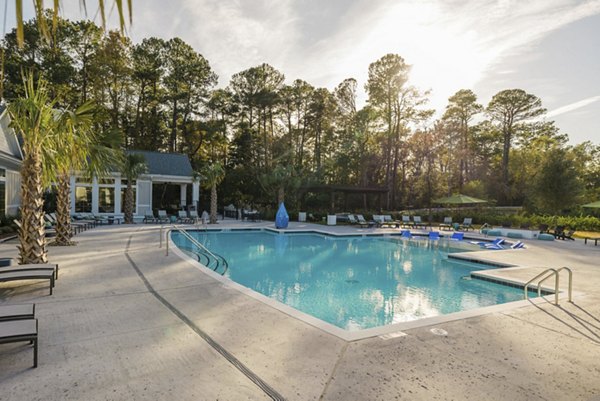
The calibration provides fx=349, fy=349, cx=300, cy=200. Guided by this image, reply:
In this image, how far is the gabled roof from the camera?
2414 cm

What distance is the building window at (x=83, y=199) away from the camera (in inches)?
821

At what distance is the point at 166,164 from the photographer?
24.9 metres

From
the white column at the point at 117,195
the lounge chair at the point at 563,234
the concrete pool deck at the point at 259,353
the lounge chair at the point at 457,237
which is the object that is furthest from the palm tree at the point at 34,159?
the lounge chair at the point at 563,234

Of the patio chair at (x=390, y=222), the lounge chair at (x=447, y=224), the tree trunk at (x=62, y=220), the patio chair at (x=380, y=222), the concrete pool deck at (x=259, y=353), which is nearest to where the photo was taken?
the concrete pool deck at (x=259, y=353)

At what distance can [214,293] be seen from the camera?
6242 millimetres

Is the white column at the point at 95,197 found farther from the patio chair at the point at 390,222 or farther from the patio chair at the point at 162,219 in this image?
the patio chair at the point at 390,222

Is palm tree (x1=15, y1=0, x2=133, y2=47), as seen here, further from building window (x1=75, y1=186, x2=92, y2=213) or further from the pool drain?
building window (x1=75, y1=186, x2=92, y2=213)

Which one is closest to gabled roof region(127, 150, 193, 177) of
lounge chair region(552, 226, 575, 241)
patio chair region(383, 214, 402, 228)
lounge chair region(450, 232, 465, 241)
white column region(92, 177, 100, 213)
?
white column region(92, 177, 100, 213)

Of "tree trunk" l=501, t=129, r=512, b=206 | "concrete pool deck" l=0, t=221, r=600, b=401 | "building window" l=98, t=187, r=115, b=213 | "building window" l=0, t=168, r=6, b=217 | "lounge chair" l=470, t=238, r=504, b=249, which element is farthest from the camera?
"tree trunk" l=501, t=129, r=512, b=206

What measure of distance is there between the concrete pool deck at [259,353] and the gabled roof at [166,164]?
18.8m

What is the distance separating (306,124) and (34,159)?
29659 mm

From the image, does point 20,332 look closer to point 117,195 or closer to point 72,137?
point 72,137

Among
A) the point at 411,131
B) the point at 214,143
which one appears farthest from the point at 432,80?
the point at 214,143

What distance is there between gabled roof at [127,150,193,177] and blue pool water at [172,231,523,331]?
9650 mm
